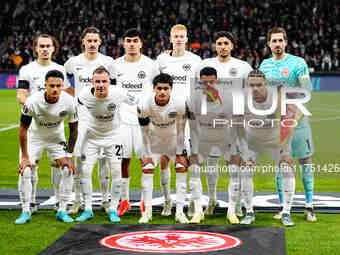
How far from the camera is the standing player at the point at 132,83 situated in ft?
26.2

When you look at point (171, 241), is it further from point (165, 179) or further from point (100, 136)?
point (100, 136)

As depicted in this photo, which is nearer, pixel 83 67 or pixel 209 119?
pixel 209 119

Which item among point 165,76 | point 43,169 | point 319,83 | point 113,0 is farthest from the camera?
point 113,0

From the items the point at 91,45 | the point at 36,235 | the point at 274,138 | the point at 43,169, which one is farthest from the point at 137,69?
the point at 43,169

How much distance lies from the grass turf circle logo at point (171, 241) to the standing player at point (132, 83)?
4.59 ft

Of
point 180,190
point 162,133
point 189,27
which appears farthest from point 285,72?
point 189,27

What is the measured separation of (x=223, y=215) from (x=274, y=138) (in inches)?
47.1

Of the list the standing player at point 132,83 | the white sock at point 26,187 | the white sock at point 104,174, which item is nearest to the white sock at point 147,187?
the standing player at point 132,83

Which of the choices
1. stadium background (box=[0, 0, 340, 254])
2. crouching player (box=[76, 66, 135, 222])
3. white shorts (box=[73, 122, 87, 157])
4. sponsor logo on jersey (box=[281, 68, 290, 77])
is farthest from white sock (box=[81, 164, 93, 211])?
stadium background (box=[0, 0, 340, 254])

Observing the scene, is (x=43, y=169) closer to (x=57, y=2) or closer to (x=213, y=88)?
(x=213, y=88)

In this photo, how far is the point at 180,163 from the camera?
7.38 m

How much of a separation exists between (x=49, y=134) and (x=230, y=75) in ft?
7.30

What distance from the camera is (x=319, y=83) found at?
26.0 m

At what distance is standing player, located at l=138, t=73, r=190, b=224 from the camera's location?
287 inches
